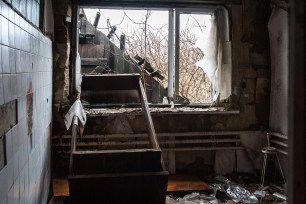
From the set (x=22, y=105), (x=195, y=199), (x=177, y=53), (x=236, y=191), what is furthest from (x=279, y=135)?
(x=22, y=105)

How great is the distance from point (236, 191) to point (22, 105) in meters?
2.53

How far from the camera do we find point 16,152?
5.75ft

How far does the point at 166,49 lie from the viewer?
14.9 feet

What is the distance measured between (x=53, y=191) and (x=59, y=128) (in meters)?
0.77

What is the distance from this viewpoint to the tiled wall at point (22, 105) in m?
1.48

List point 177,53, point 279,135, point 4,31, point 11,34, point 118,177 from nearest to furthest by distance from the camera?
point 4,31 < point 11,34 < point 118,177 < point 279,135 < point 177,53

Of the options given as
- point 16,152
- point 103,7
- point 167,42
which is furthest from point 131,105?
point 16,152

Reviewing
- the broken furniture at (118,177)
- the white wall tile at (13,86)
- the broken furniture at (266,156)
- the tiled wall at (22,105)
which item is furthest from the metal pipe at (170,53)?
the white wall tile at (13,86)

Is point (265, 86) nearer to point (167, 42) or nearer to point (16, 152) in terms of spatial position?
point (167, 42)

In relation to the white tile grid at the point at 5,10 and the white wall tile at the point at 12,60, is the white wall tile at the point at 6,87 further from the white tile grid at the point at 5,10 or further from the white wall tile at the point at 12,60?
the white tile grid at the point at 5,10

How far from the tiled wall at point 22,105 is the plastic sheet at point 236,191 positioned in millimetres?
1886

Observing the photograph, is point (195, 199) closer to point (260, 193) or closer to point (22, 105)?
point (260, 193)

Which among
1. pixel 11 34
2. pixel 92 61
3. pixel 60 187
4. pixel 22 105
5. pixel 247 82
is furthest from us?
pixel 92 61

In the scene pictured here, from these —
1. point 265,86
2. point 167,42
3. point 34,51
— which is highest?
point 167,42
